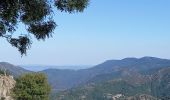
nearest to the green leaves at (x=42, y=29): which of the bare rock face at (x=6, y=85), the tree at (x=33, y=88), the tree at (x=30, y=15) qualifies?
the tree at (x=30, y=15)

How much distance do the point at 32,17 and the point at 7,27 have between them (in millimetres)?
1755

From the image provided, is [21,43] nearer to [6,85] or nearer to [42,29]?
[42,29]

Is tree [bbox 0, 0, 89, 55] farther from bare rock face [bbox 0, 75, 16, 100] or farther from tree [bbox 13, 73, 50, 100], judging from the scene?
bare rock face [bbox 0, 75, 16, 100]

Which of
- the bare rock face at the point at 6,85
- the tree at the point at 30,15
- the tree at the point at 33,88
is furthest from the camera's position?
the bare rock face at the point at 6,85

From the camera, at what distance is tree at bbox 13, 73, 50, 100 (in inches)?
4719

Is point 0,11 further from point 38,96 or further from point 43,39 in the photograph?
point 38,96

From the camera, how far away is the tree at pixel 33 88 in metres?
120

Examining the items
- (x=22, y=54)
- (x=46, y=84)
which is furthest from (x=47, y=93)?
(x=22, y=54)

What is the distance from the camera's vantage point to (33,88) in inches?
4737

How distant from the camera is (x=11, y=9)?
79.4ft

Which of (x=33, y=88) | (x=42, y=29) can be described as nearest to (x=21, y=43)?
(x=42, y=29)

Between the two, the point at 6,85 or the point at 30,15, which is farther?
the point at 6,85

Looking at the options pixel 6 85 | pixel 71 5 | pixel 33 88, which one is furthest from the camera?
pixel 6 85

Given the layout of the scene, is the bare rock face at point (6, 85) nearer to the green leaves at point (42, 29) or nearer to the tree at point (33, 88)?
the tree at point (33, 88)
